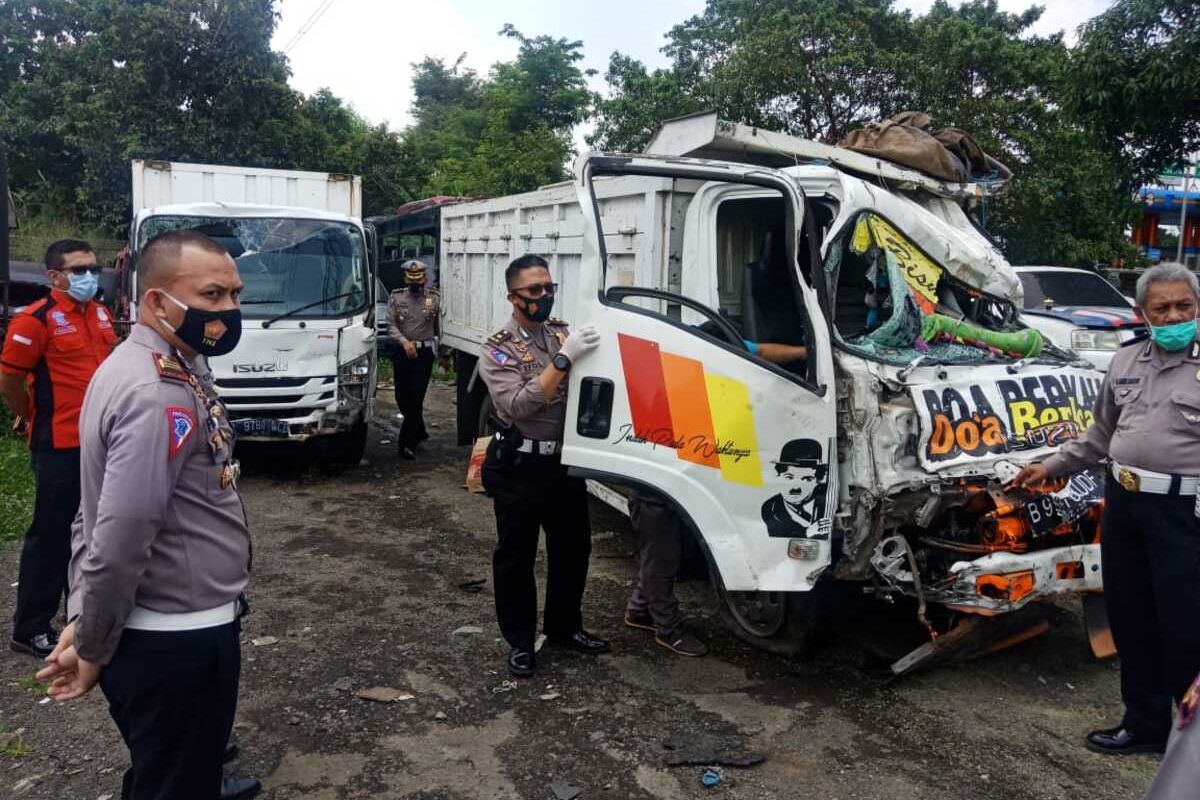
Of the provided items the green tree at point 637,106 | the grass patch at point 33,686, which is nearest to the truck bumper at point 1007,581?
the grass patch at point 33,686

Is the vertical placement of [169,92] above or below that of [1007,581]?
above

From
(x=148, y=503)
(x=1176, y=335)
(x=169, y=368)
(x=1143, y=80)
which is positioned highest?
(x=1143, y=80)

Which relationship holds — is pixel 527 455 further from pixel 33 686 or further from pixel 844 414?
pixel 33 686

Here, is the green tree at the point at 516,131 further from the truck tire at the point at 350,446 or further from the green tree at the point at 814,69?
the truck tire at the point at 350,446

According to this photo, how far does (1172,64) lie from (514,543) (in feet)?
32.9

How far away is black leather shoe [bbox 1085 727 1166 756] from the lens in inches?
143

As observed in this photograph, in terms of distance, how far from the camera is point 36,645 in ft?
14.5

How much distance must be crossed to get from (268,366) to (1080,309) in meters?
9.15

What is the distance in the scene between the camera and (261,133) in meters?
17.3

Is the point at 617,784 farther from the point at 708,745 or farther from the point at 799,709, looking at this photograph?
the point at 799,709

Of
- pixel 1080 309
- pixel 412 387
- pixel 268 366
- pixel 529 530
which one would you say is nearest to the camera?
pixel 529 530

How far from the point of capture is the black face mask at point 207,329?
2242mm

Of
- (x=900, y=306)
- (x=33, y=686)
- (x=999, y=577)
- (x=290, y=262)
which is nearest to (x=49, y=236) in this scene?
(x=290, y=262)

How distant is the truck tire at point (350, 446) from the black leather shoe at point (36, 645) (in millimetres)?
3866
